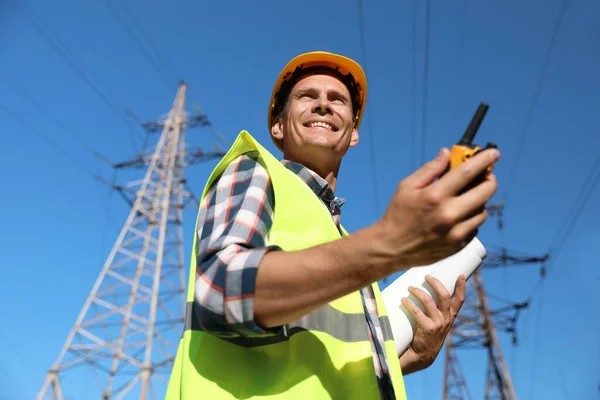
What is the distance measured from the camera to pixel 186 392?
0.92 m

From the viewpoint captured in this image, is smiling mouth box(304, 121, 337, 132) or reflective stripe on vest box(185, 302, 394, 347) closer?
reflective stripe on vest box(185, 302, 394, 347)

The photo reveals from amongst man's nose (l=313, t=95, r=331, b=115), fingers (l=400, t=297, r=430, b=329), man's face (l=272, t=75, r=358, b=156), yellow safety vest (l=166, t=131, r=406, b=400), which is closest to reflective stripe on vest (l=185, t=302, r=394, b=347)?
yellow safety vest (l=166, t=131, r=406, b=400)

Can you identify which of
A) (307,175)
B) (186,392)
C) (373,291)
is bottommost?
(186,392)

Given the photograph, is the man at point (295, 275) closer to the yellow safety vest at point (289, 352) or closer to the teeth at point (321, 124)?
the yellow safety vest at point (289, 352)

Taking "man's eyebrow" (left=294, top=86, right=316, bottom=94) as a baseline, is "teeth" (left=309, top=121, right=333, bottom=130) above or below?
below

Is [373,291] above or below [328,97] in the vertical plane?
below

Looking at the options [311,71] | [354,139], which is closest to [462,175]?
[311,71]

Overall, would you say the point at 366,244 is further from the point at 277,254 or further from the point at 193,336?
the point at 193,336

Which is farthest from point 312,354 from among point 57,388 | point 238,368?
point 57,388

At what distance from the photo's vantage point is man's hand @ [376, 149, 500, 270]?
0.70m

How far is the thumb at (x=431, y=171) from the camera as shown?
715 millimetres

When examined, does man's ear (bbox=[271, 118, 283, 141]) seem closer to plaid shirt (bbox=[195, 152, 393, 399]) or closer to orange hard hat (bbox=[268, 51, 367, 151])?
orange hard hat (bbox=[268, 51, 367, 151])

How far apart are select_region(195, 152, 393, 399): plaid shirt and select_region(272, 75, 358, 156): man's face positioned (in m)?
0.52

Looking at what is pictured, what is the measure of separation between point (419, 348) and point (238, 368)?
0.85 metres
